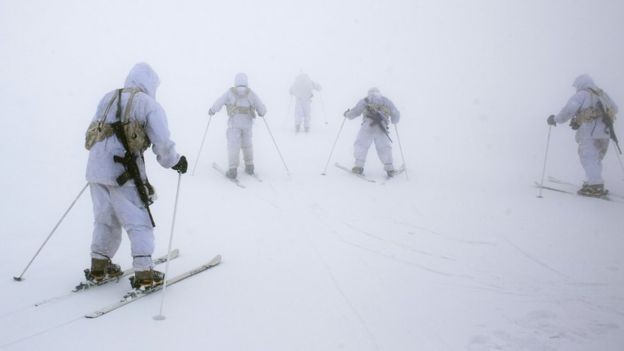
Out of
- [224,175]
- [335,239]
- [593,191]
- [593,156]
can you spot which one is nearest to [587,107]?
[593,156]

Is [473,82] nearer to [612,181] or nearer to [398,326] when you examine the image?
[612,181]

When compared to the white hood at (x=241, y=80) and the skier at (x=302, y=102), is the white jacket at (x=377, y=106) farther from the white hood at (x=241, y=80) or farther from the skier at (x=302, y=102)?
the skier at (x=302, y=102)

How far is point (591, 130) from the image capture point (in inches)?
328

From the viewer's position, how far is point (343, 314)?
3.82 meters

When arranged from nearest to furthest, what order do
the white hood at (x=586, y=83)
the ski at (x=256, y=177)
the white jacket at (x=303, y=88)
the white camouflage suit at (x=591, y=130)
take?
the white camouflage suit at (x=591, y=130) < the white hood at (x=586, y=83) < the ski at (x=256, y=177) < the white jacket at (x=303, y=88)

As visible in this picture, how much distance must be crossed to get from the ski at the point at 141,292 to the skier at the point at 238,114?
4237 mm

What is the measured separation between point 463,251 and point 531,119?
47.1 ft

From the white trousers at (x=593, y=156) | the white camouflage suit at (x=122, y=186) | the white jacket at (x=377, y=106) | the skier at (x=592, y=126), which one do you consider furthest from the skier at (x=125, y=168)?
the white trousers at (x=593, y=156)

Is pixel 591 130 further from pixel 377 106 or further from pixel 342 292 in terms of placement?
pixel 342 292

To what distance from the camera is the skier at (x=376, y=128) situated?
31.0 ft

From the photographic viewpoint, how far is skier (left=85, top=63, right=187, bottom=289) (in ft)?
12.6

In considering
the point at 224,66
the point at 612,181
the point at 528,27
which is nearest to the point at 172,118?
the point at 612,181

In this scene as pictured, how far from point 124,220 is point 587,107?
8.32 m

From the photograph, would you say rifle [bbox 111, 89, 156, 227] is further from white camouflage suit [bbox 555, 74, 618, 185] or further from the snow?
white camouflage suit [bbox 555, 74, 618, 185]
